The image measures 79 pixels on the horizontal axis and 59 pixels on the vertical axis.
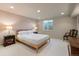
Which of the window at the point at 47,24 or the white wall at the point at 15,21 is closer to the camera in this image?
the white wall at the point at 15,21

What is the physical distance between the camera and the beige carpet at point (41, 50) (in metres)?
1.79

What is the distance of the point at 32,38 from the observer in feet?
6.08

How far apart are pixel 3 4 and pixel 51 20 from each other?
36.0 inches

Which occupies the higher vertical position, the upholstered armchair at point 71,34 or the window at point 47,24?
the window at point 47,24

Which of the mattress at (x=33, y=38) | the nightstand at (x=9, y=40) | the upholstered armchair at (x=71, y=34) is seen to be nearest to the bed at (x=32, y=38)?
the mattress at (x=33, y=38)

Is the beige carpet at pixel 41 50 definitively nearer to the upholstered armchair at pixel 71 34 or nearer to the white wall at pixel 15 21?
the upholstered armchair at pixel 71 34

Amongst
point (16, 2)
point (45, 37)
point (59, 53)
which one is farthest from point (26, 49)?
point (16, 2)

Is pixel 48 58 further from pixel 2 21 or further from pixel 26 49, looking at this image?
pixel 2 21

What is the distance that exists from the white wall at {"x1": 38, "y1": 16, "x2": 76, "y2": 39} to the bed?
0.41ft

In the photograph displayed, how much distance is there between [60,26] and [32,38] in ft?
1.92

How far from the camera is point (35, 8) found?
185cm

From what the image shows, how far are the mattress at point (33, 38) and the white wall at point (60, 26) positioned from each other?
10 centimetres

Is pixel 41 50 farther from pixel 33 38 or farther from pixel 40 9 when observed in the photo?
pixel 40 9

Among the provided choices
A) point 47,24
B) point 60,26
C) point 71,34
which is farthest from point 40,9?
point 71,34
